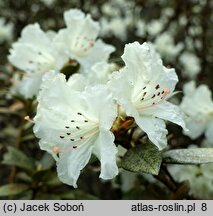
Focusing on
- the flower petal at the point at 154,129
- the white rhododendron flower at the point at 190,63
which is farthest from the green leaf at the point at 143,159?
the white rhododendron flower at the point at 190,63


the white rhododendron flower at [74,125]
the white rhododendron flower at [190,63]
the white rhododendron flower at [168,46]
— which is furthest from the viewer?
the white rhododendron flower at [190,63]

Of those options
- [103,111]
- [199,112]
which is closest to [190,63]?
[199,112]

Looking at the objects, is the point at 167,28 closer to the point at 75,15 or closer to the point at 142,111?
the point at 75,15

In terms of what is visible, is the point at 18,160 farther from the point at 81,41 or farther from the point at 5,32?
the point at 5,32

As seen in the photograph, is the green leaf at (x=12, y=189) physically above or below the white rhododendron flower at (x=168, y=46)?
above

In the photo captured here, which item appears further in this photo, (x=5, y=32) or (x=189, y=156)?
(x=5, y=32)

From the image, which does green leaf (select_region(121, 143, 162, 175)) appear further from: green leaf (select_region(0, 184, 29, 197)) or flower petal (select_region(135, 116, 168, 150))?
green leaf (select_region(0, 184, 29, 197))

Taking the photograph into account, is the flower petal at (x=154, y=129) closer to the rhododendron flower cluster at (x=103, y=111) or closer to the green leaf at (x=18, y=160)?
the rhododendron flower cluster at (x=103, y=111)
